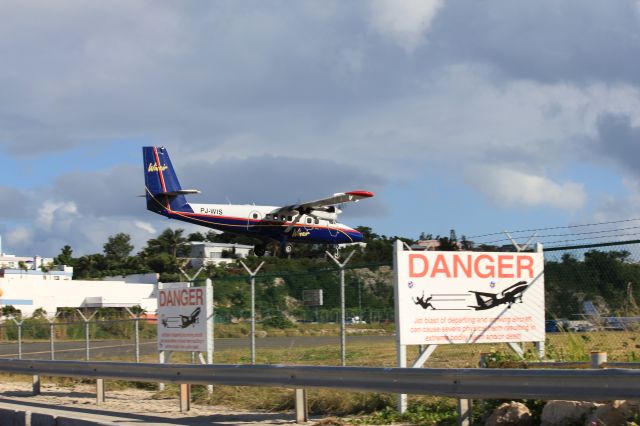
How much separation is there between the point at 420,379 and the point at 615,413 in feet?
6.84

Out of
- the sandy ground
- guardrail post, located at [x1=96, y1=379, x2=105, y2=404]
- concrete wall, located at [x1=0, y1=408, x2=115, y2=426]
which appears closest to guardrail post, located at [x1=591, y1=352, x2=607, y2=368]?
the sandy ground

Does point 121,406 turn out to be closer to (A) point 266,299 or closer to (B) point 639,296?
(A) point 266,299

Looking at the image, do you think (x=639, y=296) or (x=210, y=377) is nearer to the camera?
(x=639, y=296)

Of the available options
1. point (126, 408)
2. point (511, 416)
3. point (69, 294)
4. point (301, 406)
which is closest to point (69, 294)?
point (69, 294)

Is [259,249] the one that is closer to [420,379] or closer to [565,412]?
[420,379]

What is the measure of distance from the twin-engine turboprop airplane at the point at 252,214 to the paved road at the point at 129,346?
7937 mm

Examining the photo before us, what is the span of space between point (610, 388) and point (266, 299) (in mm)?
10168

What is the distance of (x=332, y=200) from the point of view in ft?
157

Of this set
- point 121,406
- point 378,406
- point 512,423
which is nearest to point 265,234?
point 121,406

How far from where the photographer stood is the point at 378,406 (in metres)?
12.5

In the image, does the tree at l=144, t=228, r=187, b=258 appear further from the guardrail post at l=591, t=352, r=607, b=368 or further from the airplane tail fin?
the guardrail post at l=591, t=352, r=607, b=368

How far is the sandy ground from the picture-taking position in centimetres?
1272

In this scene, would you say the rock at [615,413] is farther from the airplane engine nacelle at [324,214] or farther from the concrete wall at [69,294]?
the concrete wall at [69,294]

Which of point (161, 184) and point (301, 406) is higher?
point (161, 184)
